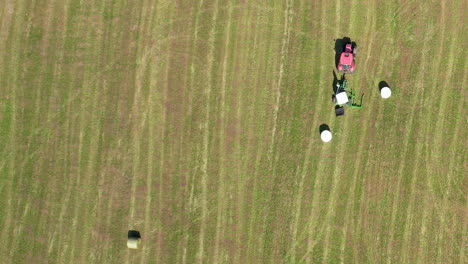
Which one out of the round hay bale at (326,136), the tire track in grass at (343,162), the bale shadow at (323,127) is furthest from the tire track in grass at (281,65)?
the tire track in grass at (343,162)

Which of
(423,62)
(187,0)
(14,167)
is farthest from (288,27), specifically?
(14,167)

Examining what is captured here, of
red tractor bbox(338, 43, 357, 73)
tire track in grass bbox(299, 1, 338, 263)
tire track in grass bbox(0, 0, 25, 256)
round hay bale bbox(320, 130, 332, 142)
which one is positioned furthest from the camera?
tire track in grass bbox(0, 0, 25, 256)

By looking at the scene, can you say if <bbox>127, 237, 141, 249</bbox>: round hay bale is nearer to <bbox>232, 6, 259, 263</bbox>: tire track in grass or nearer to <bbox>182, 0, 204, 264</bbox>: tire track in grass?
<bbox>182, 0, 204, 264</bbox>: tire track in grass

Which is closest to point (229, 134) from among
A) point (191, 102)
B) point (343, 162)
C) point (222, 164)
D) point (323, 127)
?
point (222, 164)

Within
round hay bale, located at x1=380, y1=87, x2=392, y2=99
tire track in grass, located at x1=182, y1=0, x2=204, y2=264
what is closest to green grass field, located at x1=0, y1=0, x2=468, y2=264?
tire track in grass, located at x1=182, y1=0, x2=204, y2=264

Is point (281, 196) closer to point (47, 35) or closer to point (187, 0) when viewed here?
point (187, 0)

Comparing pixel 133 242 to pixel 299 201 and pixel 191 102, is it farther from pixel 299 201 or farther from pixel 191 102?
pixel 299 201

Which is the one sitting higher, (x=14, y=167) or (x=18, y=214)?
(x=14, y=167)
